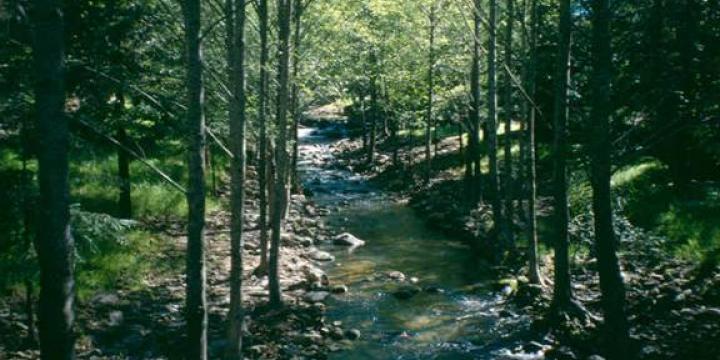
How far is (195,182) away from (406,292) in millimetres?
9319

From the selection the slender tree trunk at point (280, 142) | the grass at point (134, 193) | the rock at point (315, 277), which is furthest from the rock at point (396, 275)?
the grass at point (134, 193)

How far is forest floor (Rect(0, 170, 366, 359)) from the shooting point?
10930 millimetres

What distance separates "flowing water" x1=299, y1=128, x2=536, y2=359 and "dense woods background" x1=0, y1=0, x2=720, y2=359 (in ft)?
3.50

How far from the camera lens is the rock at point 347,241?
2077cm

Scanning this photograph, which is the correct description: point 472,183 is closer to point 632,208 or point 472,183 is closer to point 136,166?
point 632,208

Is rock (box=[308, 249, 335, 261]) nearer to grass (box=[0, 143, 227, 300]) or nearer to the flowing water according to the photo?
the flowing water

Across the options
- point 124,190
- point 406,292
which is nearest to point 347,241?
point 406,292

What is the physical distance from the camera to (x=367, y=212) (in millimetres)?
26531

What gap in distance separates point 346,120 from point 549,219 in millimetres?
38769

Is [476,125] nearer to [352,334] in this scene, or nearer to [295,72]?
[295,72]

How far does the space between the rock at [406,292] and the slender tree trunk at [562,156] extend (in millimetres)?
4154

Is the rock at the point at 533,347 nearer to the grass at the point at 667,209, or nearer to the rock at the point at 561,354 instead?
the rock at the point at 561,354

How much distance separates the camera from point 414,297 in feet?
49.9

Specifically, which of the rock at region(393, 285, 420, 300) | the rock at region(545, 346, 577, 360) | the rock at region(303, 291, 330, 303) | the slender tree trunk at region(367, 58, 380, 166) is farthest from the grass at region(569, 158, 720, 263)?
the slender tree trunk at region(367, 58, 380, 166)
